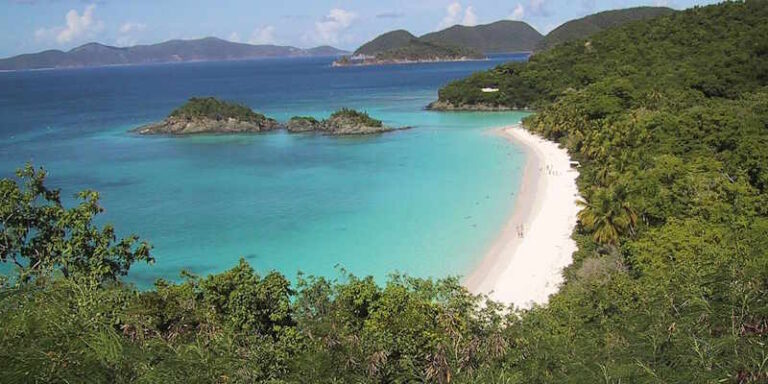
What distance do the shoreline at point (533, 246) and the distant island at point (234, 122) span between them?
23.5m

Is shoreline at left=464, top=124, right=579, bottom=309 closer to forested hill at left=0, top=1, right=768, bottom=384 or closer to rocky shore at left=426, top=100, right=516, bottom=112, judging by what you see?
forested hill at left=0, top=1, right=768, bottom=384

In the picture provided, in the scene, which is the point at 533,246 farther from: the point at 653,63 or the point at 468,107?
the point at 468,107

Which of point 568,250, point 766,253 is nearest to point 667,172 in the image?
Answer: point 568,250

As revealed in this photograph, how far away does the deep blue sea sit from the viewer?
878 inches

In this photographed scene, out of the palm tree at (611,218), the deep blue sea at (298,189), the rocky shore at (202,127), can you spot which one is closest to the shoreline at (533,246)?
the deep blue sea at (298,189)

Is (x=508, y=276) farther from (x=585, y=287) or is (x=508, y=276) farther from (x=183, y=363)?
(x=183, y=363)

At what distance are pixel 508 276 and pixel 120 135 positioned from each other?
157 feet

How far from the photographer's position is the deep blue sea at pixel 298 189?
22.3 m

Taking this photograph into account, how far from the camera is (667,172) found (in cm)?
2000

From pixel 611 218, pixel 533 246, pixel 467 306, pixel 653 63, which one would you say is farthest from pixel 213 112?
pixel 467 306

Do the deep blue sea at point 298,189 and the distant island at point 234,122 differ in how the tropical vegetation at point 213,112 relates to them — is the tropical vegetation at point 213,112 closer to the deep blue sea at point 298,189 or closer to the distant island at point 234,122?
the distant island at point 234,122

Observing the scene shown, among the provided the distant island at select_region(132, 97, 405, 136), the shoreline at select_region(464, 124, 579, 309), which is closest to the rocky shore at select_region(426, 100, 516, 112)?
the distant island at select_region(132, 97, 405, 136)

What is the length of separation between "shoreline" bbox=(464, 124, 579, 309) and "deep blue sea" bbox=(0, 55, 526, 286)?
2.40ft

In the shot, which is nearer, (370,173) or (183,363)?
(183,363)
